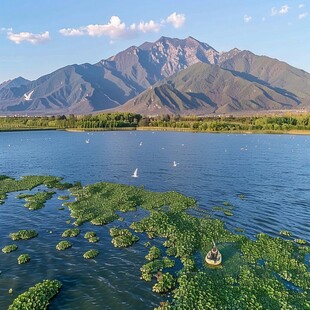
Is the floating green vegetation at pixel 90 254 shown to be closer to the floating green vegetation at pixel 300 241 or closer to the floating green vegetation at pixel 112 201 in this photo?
the floating green vegetation at pixel 112 201

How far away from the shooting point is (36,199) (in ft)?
189

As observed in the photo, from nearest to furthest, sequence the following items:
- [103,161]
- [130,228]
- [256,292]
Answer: [256,292] → [130,228] → [103,161]

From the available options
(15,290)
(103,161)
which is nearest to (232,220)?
(15,290)

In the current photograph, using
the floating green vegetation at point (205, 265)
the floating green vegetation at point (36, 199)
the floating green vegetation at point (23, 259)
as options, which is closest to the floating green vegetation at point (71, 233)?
the floating green vegetation at point (205, 265)

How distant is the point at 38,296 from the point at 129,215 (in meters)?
23.6

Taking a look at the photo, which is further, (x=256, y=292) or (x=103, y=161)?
(x=103, y=161)

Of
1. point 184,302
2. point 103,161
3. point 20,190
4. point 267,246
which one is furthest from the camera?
point 103,161

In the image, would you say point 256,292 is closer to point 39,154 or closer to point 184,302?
point 184,302

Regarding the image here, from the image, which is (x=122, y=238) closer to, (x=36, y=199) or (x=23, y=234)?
(x=23, y=234)

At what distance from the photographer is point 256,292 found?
28.6 meters

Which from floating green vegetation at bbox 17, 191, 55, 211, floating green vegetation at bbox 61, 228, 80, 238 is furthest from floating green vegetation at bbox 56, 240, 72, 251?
floating green vegetation at bbox 17, 191, 55, 211

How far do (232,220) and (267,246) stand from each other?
417 inches

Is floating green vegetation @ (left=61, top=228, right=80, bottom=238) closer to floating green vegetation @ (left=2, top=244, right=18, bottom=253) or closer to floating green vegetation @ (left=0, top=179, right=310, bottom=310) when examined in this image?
floating green vegetation @ (left=0, top=179, right=310, bottom=310)

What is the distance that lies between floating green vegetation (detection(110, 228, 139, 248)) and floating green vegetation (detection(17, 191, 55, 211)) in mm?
17928
